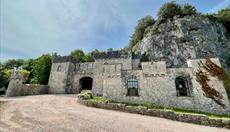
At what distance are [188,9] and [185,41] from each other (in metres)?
8.74

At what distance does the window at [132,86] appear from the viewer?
1322cm

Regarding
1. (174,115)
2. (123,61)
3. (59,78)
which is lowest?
(174,115)

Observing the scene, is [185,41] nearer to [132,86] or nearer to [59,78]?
[132,86]

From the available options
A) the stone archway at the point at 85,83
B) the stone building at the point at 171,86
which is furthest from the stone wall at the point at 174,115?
the stone archway at the point at 85,83

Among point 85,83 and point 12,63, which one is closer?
point 85,83

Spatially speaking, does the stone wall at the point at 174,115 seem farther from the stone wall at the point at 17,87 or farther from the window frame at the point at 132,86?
the stone wall at the point at 17,87

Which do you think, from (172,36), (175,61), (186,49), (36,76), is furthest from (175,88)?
(36,76)

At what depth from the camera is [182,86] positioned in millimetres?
12727

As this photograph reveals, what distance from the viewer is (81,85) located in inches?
988

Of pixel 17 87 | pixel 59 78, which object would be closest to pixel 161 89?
pixel 17 87

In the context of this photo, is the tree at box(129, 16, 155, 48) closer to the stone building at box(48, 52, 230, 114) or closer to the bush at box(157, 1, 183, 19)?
the bush at box(157, 1, 183, 19)

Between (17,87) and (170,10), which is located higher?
(170,10)

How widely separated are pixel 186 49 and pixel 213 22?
9.95 meters

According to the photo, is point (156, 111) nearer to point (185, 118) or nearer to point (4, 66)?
point (185, 118)
